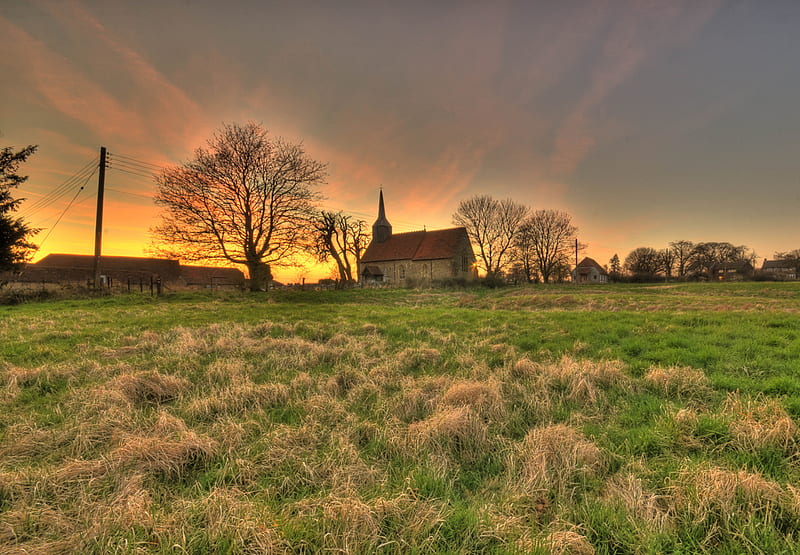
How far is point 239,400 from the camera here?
4.35 m

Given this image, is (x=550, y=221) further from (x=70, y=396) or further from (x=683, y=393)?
(x=70, y=396)

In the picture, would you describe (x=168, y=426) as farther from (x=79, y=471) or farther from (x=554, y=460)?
(x=554, y=460)

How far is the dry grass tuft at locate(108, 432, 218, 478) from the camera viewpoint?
2.86 meters

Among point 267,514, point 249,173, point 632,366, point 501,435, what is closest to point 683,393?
point 632,366

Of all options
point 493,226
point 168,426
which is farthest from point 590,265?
point 168,426

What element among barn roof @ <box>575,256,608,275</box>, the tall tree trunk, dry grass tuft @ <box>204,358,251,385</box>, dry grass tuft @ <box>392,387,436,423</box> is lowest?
dry grass tuft @ <box>392,387,436,423</box>

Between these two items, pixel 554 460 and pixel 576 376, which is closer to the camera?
pixel 554 460

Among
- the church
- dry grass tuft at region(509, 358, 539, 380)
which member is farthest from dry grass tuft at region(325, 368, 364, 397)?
the church

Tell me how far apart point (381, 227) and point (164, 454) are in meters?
57.5

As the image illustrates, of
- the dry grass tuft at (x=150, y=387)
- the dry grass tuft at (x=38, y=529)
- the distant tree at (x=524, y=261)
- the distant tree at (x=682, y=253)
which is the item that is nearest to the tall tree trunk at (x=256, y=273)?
the dry grass tuft at (x=150, y=387)

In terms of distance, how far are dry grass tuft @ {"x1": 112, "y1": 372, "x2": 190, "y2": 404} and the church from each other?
139 ft

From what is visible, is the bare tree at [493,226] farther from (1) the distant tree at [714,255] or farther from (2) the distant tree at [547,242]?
(1) the distant tree at [714,255]

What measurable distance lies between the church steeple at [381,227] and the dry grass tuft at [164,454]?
57016 mm

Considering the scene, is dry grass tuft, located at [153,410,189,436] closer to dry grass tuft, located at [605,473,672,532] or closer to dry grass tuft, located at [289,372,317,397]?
dry grass tuft, located at [289,372,317,397]
